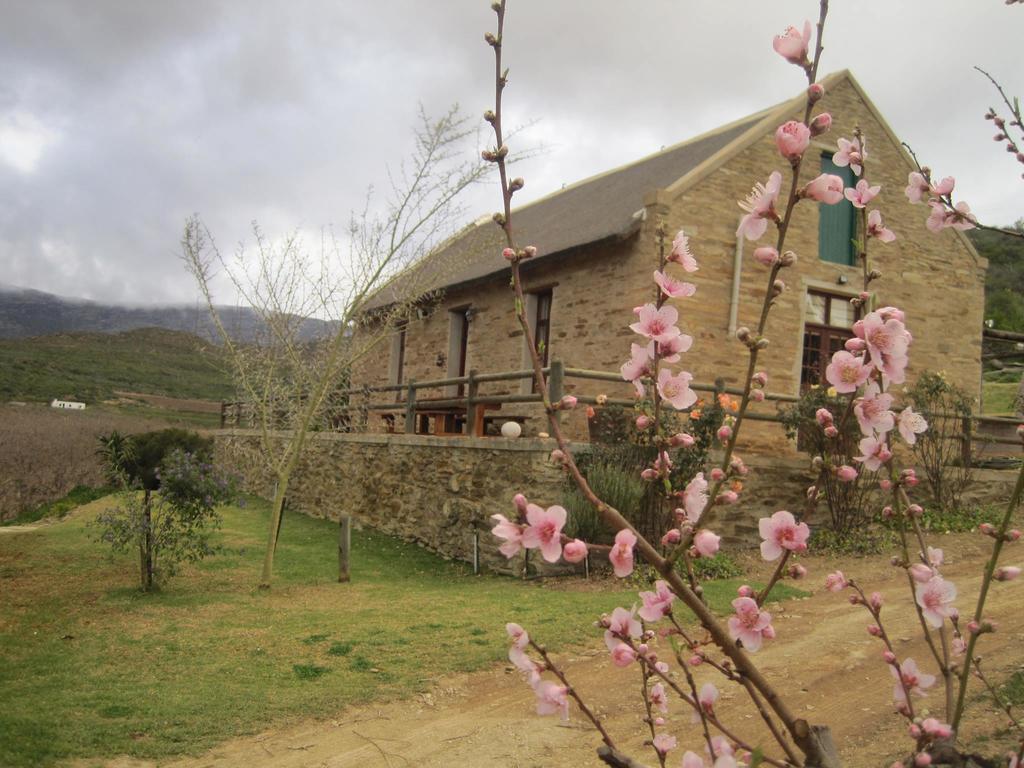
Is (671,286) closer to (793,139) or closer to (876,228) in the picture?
(793,139)

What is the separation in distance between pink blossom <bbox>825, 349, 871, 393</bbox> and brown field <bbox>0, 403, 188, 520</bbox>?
20250mm

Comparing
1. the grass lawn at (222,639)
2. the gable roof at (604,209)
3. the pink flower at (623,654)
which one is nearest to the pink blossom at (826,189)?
the pink flower at (623,654)

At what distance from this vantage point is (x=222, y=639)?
746 centimetres

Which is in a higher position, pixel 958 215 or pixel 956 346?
pixel 956 346

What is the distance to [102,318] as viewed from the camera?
65.2 m

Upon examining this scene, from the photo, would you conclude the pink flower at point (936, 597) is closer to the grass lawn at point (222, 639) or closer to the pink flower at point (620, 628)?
the pink flower at point (620, 628)

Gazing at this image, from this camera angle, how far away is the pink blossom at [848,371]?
157 cm

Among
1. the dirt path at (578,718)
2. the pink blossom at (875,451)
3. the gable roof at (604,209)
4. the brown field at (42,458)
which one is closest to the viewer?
the pink blossom at (875,451)

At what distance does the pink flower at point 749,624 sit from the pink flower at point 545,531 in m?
0.45

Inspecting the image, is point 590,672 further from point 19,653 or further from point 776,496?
point 776,496

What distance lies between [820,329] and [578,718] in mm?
10848

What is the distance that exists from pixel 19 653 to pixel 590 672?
489 centimetres

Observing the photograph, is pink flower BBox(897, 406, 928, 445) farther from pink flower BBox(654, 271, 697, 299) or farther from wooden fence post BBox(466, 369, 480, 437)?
wooden fence post BBox(466, 369, 480, 437)

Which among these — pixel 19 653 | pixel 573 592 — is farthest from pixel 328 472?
pixel 19 653
